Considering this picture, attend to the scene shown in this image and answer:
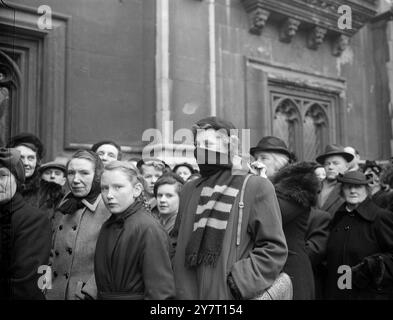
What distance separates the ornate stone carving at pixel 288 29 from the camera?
8.02m

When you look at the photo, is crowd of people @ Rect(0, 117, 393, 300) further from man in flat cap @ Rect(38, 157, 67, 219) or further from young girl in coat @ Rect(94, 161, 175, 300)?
man in flat cap @ Rect(38, 157, 67, 219)

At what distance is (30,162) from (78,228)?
1168 millimetres

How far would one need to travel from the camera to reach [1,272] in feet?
9.12

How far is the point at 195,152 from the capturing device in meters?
3.01

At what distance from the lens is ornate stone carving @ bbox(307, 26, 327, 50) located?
847 centimetres

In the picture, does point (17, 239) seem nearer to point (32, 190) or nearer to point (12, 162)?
point (12, 162)

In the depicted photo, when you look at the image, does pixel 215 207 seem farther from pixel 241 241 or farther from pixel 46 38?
pixel 46 38

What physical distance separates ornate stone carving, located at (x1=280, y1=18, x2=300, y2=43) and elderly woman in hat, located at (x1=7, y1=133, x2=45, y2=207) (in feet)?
16.1

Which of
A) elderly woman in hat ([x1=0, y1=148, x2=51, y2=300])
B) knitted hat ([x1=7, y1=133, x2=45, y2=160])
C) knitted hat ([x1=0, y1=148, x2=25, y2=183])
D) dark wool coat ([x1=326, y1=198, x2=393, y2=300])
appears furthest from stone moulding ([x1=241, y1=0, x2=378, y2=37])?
elderly woman in hat ([x1=0, y1=148, x2=51, y2=300])

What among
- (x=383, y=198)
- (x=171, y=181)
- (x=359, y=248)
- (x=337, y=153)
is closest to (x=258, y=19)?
(x=337, y=153)

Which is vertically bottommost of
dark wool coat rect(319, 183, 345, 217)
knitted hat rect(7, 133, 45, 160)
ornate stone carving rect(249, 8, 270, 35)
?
dark wool coat rect(319, 183, 345, 217)

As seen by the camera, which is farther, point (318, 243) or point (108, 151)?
point (108, 151)
